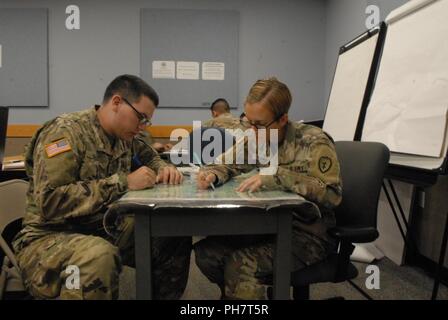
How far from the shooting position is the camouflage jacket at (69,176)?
3.82ft

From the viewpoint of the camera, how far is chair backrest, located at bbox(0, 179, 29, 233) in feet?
4.20

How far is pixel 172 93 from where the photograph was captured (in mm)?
4105

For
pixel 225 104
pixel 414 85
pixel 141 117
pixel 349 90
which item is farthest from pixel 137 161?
pixel 225 104

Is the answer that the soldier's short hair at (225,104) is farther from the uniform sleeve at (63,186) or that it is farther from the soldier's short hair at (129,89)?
the uniform sleeve at (63,186)

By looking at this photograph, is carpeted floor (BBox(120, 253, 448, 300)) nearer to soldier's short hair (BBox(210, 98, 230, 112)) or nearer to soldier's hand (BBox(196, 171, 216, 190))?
soldier's hand (BBox(196, 171, 216, 190))

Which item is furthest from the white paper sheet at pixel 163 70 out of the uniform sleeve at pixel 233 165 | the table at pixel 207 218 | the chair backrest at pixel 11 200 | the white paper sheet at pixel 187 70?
the table at pixel 207 218

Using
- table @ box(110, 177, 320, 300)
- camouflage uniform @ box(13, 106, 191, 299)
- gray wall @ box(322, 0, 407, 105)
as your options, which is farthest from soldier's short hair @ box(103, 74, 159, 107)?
gray wall @ box(322, 0, 407, 105)

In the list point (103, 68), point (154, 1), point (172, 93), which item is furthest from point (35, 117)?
point (154, 1)

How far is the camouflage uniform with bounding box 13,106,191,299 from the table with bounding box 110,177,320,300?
182 mm

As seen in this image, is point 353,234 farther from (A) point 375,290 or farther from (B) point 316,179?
(A) point 375,290

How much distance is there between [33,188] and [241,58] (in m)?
3.23

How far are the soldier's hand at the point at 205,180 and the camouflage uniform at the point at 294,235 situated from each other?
0.04 meters

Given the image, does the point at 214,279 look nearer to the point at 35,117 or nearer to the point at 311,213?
the point at 311,213

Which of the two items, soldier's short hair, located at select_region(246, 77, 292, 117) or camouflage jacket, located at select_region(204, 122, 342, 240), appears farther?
soldier's short hair, located at select_region(246, 77, 292, 117)
